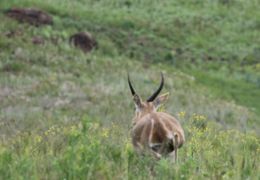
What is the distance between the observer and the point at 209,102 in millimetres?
22031

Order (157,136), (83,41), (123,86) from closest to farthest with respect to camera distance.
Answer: (157,136), (123,86), (83,41)

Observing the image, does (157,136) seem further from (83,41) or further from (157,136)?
(83,41)

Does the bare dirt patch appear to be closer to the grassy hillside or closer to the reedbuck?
the grassy hillside

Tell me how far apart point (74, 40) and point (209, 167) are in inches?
860

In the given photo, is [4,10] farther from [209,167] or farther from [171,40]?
[209,167]

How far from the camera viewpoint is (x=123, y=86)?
864 inches

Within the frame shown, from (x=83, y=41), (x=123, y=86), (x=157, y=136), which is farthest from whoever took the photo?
(x=83, y=41)

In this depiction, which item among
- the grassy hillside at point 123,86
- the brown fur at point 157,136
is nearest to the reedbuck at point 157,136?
the brown fur at point 157,136

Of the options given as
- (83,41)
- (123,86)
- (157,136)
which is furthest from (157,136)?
(83,41)

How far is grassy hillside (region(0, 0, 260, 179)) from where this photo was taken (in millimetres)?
6625

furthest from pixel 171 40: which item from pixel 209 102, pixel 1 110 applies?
pixel 1 110

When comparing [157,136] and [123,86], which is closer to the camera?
[157,136]

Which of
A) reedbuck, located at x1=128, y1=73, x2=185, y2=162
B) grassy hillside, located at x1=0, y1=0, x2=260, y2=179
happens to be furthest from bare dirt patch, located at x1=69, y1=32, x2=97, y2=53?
reedbuck, located at x1=128, y1=73, x2=185, y2=162

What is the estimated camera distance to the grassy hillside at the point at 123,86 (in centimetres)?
662
